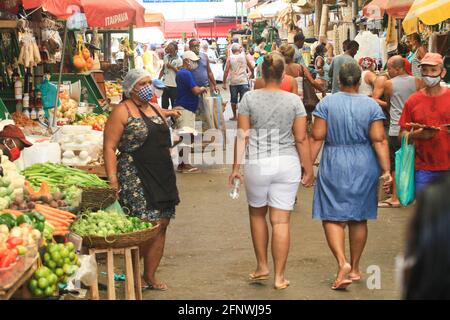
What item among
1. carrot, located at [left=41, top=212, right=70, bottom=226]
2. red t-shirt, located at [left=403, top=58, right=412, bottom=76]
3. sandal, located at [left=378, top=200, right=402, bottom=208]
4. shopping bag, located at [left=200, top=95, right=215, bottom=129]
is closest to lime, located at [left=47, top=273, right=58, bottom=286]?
carrot, located at [left=41, top=212, right=70, bottom=226]

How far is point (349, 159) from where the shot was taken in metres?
7.19

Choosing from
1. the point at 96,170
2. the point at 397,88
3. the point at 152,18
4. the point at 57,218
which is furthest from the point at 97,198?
the point at 152,18

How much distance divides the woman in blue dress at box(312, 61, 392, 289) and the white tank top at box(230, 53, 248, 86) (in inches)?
539

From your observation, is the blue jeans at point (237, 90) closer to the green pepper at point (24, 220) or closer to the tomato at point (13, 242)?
the green pepper at point (24, 220)

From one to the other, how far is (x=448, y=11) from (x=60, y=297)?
5.06 meters

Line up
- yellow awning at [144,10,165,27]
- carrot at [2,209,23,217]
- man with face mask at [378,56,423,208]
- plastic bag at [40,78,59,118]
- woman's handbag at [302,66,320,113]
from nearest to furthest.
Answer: carrot at [2,209,23,217] < man with face mask at [378,56,423,208] < plastic bag at [40,78,59,118] < woman's handbag at [302,66,320,113] < yellow awning at [144,10,165,27]

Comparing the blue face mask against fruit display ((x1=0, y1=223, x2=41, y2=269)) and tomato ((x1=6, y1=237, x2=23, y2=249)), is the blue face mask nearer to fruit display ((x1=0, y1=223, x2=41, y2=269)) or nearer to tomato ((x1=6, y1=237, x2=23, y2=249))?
fruit display ((x1=0, y1=223, x2=41, y2=269))

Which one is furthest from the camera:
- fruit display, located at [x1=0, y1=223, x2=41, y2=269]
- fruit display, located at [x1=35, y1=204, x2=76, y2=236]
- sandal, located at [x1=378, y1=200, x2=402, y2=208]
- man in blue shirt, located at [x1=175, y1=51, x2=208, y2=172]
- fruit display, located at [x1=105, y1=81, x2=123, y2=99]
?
fruit display, located at [x1=105, y1=81, x2=123, y2=99]

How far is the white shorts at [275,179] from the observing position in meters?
7.18

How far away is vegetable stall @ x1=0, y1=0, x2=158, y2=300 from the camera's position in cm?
551

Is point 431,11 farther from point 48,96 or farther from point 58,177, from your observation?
point 48,96

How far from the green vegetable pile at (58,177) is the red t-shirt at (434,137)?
9.04ft

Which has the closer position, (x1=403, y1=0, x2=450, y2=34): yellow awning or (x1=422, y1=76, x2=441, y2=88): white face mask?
(x1=422, y1=76, x2=441, y2=88): white face mask

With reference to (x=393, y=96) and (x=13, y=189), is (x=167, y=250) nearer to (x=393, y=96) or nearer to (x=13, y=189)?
(x=13, y=189)
